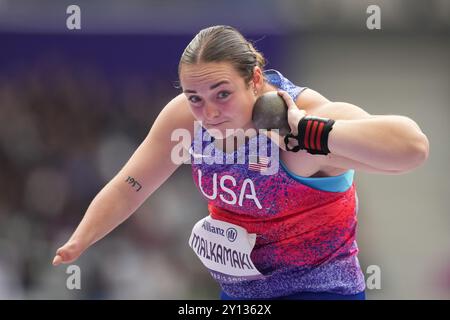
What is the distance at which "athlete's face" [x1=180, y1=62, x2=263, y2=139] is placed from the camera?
2.51 meters

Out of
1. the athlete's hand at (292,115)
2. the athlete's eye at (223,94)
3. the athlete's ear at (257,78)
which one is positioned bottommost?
the athlete's hand at (292,115)

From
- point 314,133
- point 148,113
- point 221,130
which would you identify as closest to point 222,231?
point 221,130

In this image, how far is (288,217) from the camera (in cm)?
268

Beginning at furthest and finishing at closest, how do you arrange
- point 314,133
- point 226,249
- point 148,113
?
point 148,113 → point 226,249 → point 314,133

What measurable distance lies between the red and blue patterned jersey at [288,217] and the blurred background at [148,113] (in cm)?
266

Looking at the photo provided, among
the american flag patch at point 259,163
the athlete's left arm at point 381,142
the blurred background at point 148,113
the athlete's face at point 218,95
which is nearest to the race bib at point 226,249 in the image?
the american flag patch at point 259,163

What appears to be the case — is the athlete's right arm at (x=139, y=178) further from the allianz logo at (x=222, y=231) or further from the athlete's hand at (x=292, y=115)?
the athlete's hand at (x=292, y=115)

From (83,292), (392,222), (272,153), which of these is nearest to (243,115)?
(272,153)

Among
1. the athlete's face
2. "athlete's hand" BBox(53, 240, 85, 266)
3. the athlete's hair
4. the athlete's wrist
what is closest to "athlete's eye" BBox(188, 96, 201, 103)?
the athlete's face

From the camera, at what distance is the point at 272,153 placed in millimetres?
2600

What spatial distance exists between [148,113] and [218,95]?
3.40 metres

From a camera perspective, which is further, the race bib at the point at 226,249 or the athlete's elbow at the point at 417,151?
the race bib at the point at 226,249

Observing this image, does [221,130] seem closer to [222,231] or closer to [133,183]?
[222,231]

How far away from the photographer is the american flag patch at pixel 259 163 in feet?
8.58
